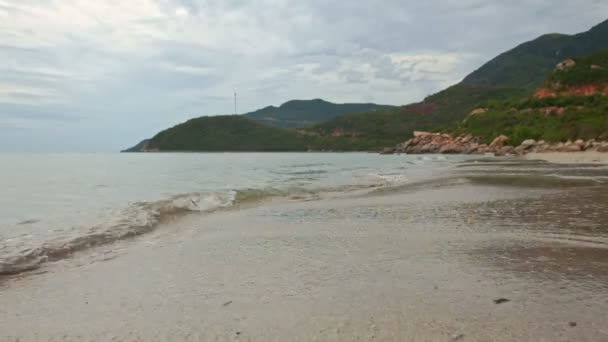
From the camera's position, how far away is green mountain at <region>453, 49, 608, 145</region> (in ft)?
219

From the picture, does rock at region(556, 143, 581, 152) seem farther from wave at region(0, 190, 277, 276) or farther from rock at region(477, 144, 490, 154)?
wave at region(0, 190, 277, 276)

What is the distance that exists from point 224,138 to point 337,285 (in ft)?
616

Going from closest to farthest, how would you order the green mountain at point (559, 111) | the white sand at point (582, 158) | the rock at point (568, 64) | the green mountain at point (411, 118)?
the white sand at point (582, 158) < the green mountain at point (559, 111) < the rock at point (568, 64) < the green mountain at point (411, 118)

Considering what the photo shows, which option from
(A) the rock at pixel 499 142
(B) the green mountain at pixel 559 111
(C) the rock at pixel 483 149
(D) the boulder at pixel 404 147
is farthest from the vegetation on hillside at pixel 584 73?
(D) the boulder at pixel 404 147

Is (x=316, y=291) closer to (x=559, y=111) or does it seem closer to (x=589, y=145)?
(x=589, y=145)

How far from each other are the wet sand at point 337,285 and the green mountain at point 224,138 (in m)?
170

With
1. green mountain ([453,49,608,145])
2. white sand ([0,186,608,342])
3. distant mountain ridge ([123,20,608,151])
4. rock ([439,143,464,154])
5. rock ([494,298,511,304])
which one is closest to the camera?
white sand ([0,186,608,342])

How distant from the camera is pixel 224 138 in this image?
625 feet

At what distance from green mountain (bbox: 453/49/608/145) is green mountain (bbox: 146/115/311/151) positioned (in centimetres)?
8518

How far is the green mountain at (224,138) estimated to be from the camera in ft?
608

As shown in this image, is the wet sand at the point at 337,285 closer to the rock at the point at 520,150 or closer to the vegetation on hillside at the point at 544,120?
the vegetation on hillside at the point at 544,120

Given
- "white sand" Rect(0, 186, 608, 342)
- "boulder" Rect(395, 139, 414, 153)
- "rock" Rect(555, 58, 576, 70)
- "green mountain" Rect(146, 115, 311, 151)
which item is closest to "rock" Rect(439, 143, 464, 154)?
"boulder" Rect(395, 139, 414, 153)

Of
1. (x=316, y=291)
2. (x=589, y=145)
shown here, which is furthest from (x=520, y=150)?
(x=316, y=291)

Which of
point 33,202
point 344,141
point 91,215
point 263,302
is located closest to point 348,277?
point 263,302
